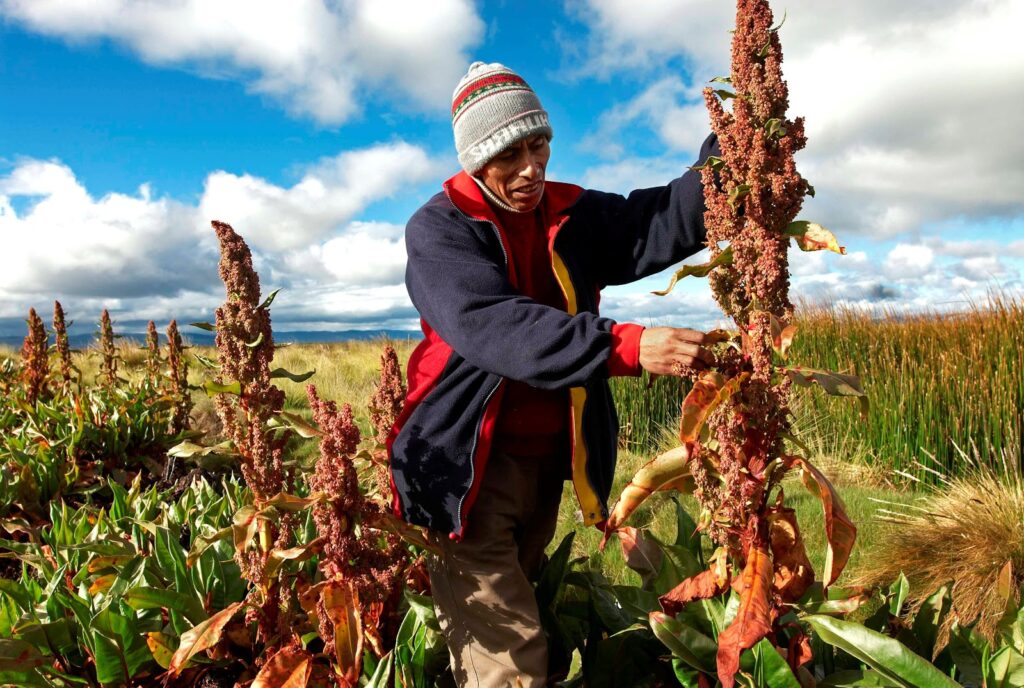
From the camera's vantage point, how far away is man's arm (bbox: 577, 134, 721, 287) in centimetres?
240

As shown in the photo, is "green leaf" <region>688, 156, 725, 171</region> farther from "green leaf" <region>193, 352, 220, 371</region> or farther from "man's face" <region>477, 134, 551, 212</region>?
"green leaf" <region>193, 352, 220, 371</region>

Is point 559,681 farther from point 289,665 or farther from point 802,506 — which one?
point 802,506

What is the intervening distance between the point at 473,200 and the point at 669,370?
1.00 m

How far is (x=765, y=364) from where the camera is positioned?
1715 millimetres

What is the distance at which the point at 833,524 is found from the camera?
1.78m

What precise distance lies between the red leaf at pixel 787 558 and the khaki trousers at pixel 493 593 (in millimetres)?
871

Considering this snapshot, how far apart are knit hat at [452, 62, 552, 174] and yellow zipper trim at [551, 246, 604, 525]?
39cm

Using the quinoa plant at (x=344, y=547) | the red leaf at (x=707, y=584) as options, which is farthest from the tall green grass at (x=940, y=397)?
the quinoa plant at (x=344, y=547)

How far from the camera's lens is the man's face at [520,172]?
2.40 meters

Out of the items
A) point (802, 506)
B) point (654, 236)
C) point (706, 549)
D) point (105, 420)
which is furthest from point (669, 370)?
point (105, 420)

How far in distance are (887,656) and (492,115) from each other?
6.31 ft

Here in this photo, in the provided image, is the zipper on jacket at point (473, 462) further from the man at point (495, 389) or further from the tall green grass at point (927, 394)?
the tall green grass at point (927, 394)

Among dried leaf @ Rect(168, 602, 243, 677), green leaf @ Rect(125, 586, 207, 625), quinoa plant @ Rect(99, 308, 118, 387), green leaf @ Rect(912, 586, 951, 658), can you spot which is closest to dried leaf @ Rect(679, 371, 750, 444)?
green leaf @ Rect(912, 586, 951, 658)

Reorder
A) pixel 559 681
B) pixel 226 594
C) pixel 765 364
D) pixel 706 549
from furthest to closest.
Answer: pixel 706 549 → pixel 226 594 → pixel 559 681 → pixel 765 364
